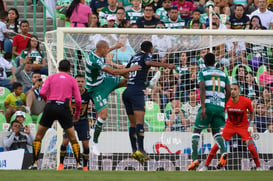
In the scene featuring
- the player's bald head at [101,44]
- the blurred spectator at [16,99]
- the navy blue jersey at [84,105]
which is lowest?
the navy blue jersey at [84,105]

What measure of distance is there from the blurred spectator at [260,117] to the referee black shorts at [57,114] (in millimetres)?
4148

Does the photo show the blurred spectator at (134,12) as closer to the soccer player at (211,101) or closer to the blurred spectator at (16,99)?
the blurred spectator at (16,99)

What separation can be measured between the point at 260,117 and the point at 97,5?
5.39 metres

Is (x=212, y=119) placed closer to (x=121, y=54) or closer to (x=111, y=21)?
(x=121, y=54)

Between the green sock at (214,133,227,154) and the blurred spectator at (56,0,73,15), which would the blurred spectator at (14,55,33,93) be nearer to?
the blurred spectator at (56,0,73,15)

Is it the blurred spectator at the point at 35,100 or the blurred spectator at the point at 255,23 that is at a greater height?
the blurred spectator at the point at 255,23

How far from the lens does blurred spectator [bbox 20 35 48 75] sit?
62.2 feet

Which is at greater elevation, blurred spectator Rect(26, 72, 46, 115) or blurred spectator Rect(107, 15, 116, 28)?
blurred spectator Rect(107, 15, 116, 28)

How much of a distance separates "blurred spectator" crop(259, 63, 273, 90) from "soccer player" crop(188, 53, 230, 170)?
149 cm

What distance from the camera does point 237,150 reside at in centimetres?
1681

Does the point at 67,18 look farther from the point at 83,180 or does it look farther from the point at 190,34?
the point at 83,180

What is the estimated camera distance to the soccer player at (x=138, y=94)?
15.2m

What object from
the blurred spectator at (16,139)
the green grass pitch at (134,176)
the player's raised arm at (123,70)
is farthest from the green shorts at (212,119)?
the blurred spectator at (16,139)

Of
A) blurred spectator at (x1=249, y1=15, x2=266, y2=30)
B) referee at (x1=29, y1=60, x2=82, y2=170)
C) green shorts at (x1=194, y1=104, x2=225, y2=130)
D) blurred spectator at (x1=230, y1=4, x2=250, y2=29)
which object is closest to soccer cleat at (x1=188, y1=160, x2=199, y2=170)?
green shorts at (x1=194, y1=104, x2=225, y2=130)
